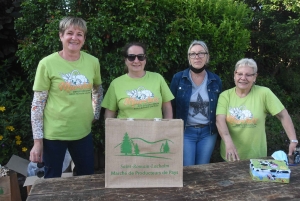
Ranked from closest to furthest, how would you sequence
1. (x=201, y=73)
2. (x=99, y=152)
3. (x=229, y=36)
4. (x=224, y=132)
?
(x=224, y=132) → (x=201, y=73) → (x=229, y=36) → (x=99, y=152)

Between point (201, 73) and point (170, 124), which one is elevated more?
point (201, 73)

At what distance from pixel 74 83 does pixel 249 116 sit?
4.83 feet

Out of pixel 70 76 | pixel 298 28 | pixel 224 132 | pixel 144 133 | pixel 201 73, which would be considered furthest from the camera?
pixel 298 28

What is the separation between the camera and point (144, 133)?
199 centimetres

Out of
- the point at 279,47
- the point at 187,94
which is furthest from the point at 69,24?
the point at 279,47

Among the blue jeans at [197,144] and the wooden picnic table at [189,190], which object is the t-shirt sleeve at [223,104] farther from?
the wooden picnic table at [189,190]

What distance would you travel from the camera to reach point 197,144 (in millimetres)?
3078

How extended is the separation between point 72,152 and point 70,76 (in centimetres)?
70

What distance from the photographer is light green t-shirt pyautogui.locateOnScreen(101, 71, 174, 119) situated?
259 cm

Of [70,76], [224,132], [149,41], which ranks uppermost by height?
[149,41]

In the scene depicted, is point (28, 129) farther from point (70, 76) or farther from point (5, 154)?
point (70, 76)

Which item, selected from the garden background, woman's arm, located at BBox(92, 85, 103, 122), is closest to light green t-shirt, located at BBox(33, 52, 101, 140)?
woman's arm, located at BBox(92, 85, 103, 122)

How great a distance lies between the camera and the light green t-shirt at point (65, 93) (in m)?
2.40

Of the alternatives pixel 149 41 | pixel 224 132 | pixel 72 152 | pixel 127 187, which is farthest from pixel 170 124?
pixel 149 41
